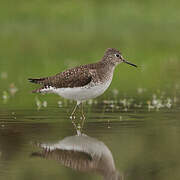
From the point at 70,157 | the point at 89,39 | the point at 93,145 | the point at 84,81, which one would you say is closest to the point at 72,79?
the point at 84,81

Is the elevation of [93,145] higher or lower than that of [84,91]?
lower

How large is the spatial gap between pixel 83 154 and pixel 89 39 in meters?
30.9

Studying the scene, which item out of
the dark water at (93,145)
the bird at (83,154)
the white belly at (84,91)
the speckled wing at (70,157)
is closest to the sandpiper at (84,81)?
the white belly at (84,91)

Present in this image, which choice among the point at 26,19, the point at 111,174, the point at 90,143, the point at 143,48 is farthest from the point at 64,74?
the point at 26,19

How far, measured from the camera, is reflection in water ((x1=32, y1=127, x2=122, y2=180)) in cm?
998

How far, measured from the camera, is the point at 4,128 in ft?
44.7

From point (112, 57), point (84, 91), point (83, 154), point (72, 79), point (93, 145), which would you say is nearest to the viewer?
point (83, 154)

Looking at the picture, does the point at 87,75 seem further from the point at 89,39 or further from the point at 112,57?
the point at 89,39

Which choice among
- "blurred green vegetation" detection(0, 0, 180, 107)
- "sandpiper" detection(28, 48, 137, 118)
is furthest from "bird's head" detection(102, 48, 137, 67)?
"blurred green vegetation" detection(0, 0, 180, 107)

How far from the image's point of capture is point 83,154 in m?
11.0

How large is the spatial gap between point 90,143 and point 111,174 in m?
2.23

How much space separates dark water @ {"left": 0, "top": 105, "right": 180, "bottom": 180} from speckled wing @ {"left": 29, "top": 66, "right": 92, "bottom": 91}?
778mm

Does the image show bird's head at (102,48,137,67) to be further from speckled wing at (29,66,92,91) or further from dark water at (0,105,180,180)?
dark water at (0,105,180,180)

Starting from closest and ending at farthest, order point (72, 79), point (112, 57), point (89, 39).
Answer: point (72, 79), point (112, 57), point (89, 39)
